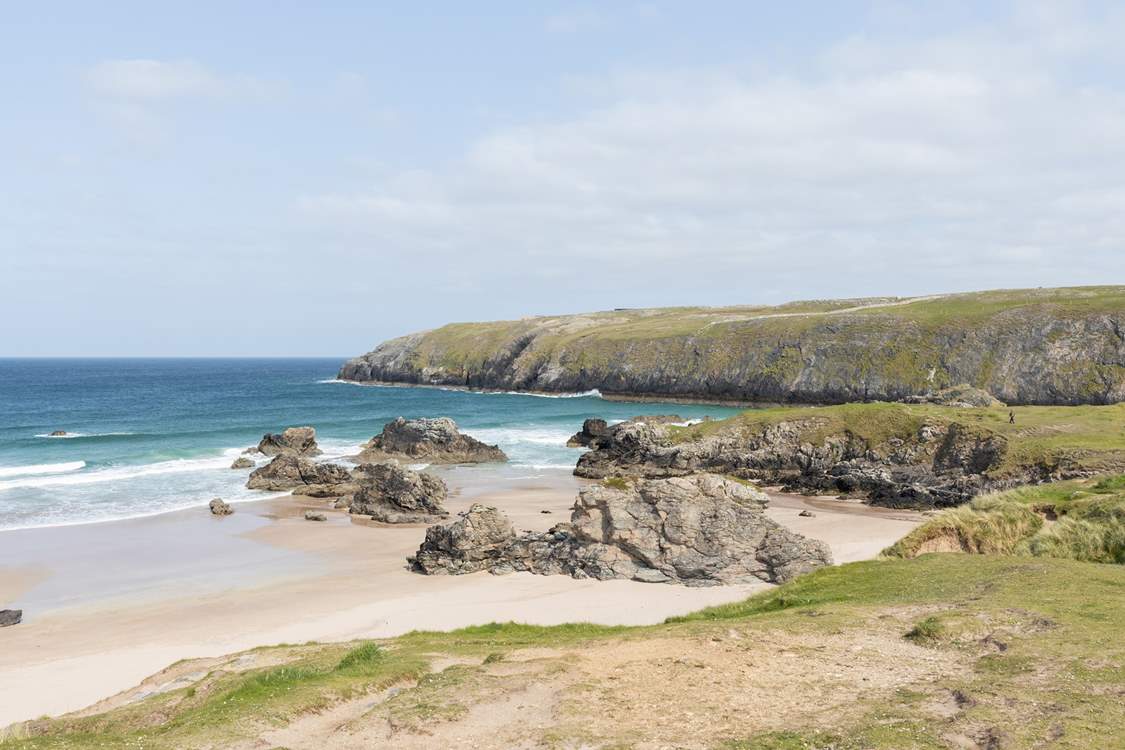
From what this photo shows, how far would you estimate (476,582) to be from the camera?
3019cm

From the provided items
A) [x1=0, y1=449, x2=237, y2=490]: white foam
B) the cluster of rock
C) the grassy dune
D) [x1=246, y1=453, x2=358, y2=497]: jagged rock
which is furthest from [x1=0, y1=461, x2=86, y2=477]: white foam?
the grassy dune

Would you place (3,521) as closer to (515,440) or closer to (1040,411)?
(515,440)

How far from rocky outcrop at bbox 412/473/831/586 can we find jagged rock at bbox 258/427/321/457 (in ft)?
121

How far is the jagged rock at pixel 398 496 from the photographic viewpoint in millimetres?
44375

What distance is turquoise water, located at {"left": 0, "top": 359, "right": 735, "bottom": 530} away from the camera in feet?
165

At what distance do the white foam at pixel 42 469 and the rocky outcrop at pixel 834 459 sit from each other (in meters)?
40.6

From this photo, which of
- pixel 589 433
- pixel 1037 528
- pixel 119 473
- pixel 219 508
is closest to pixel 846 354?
pixel 589 433

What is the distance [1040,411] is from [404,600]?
48556mm

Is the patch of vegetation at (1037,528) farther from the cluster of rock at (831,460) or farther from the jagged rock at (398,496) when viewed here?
the jagged rock at (398,496)

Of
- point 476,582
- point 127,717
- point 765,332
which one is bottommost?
point 476,582

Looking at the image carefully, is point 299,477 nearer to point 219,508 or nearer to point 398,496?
point 219,508

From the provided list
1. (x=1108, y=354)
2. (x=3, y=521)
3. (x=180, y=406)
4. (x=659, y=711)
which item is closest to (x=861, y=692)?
(x=659, y=711)

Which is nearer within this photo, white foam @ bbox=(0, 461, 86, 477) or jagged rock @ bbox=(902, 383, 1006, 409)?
white foam @ bbox=(0, 461, 86, 477)

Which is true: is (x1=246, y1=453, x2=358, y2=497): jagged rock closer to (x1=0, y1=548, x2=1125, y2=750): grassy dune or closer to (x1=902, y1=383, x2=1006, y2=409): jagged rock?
(x1=0, y1=548, x2=1125, y2=750): grassy dune
